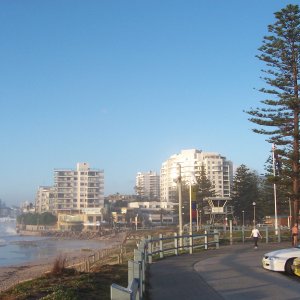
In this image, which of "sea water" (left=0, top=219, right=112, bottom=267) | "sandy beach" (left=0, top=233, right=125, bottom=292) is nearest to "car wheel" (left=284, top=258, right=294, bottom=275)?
"sandy beach" (left=0, top=233, right=125, bottom=292)

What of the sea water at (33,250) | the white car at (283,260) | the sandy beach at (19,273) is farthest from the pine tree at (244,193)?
the white car at (283,260)

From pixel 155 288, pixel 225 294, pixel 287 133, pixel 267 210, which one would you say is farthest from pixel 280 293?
pixel 267 210

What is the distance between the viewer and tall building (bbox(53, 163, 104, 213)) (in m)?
191

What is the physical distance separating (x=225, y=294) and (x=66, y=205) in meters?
184

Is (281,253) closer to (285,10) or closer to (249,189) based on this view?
(285,10)

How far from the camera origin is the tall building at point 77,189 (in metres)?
191

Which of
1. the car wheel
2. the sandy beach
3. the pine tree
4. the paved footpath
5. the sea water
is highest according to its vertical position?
the pine tree

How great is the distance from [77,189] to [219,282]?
183688mm

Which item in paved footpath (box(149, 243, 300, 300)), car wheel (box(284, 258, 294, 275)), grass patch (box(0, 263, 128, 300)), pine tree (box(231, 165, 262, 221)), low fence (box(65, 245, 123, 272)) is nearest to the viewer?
grass patch (box(0, 263, 128, 300))

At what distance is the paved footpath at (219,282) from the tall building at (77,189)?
568 feet

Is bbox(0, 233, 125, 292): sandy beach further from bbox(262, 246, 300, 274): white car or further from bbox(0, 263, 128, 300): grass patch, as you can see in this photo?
bbox(262, 246, 300, 274): white car

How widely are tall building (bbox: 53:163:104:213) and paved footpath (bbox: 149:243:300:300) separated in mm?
173084

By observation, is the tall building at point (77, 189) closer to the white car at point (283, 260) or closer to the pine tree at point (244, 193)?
the pine tree at point (244, 193)

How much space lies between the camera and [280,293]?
440 inches
